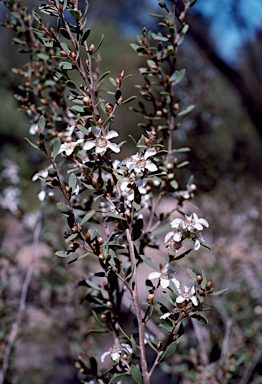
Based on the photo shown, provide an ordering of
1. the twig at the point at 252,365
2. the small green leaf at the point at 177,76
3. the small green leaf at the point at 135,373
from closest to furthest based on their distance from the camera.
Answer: the small green leaf at the point at 135,373 → the small green leaf at the point at 177,76 → the twig at the point at 252,365

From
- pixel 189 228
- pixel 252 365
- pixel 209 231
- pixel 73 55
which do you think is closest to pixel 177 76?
pixel 73 55

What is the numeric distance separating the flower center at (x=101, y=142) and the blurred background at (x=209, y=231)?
0.57 meters

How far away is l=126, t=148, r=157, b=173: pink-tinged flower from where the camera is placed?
26.2 inches

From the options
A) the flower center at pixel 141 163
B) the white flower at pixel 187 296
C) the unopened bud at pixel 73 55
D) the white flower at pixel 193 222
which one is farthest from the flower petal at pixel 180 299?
the unopened bud at pixel 73 55

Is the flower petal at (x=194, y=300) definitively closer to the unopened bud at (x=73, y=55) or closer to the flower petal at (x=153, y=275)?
the flower petal at (x=153, y=275)

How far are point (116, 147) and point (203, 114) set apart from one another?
212 cm

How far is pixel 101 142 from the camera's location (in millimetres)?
674

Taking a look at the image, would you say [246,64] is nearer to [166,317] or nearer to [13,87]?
[13,87]

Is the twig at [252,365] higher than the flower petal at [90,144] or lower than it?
lower

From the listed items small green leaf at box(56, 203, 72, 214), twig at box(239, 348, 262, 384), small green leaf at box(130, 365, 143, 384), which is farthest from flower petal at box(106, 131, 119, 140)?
twig at box(239, 348, 262, 384)

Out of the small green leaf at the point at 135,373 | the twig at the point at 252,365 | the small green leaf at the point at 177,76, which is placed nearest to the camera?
the small green leaf at the point at 135,373

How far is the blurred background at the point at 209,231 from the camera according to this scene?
165 centimetres

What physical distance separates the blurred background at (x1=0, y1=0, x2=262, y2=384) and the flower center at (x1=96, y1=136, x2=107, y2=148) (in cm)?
57

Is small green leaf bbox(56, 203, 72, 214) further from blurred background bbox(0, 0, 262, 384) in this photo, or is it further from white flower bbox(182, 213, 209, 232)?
blurred background bbox(0, 0, 262, 384)
